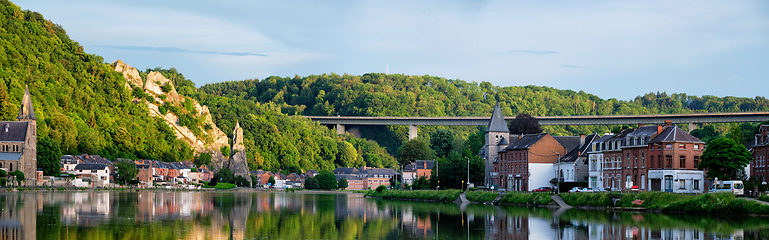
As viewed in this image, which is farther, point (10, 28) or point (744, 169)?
point (10, 28)

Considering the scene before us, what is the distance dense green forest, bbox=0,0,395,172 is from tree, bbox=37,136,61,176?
0.62ft

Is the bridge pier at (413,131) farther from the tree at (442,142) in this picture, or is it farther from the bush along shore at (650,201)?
the bush along shore at (650,201)

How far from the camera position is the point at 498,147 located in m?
88.6

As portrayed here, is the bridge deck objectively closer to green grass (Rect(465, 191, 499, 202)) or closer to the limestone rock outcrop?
the limestone rock outcrop

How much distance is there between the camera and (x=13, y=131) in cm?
10581

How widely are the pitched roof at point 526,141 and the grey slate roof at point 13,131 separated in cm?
6490

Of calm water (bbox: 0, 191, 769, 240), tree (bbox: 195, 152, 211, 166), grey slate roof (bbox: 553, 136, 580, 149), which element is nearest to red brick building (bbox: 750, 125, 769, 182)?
calm water (bbox: 0, 191, 769, 240)

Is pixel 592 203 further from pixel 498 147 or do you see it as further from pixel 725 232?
pixel 498 147

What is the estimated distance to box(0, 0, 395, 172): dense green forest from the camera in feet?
406

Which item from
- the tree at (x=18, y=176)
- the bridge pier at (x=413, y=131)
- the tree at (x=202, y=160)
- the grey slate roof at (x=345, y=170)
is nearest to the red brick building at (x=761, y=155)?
the tree at (x=18, y=176)

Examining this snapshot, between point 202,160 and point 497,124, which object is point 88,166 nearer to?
point 202,160

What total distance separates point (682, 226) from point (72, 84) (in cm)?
12636

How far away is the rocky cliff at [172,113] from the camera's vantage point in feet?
516

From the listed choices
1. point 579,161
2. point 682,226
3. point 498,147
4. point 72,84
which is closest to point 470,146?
point 498,147
